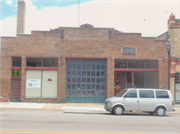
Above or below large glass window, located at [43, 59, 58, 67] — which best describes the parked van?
below

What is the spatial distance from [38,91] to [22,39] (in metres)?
4.75

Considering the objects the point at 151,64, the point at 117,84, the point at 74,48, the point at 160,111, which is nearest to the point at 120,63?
the point at 117,84

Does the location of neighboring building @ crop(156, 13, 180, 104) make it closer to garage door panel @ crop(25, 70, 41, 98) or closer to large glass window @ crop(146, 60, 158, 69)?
large glass window @ crop(146, 60, 158, 69)

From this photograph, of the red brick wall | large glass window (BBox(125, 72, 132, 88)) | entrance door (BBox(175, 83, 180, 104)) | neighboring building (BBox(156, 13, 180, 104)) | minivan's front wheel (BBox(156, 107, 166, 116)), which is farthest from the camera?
entrance door (BBox(175, 83, 180, 104))

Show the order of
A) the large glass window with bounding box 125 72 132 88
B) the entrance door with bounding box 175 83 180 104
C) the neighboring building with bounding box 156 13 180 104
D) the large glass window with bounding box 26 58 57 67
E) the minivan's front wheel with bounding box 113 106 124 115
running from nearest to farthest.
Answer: the minivan's front wheel with bounding box 113 106 124 115 < the large glass window with bounding box 26 58 57 67 < the neighboring building with bounding box 156 13 180 104 < the large glass window with bounding box 125 72 132 88 < the entrance door with bounding box 175 83 180 104

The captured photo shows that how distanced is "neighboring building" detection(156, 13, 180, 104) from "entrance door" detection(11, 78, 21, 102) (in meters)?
13.6

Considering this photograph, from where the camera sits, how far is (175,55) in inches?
792

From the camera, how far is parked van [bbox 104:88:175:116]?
13.9m

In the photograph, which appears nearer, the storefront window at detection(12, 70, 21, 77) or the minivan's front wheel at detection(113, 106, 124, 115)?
the minivan's front wheel at detection(113, 106, 124, 115)

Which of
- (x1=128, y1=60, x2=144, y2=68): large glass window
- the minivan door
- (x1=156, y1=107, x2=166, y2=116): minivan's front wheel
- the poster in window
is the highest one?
(x1=128, y1=60, x2=144, y2=68): large glass window

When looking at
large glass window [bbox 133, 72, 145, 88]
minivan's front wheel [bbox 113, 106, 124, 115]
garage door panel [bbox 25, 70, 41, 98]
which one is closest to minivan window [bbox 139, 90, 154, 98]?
minivan's front wheel [bbox 113, 106, 124, 115]

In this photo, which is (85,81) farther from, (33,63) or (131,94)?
(131,94)

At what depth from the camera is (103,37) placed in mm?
19562

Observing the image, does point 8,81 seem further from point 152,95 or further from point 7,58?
point 152,95
